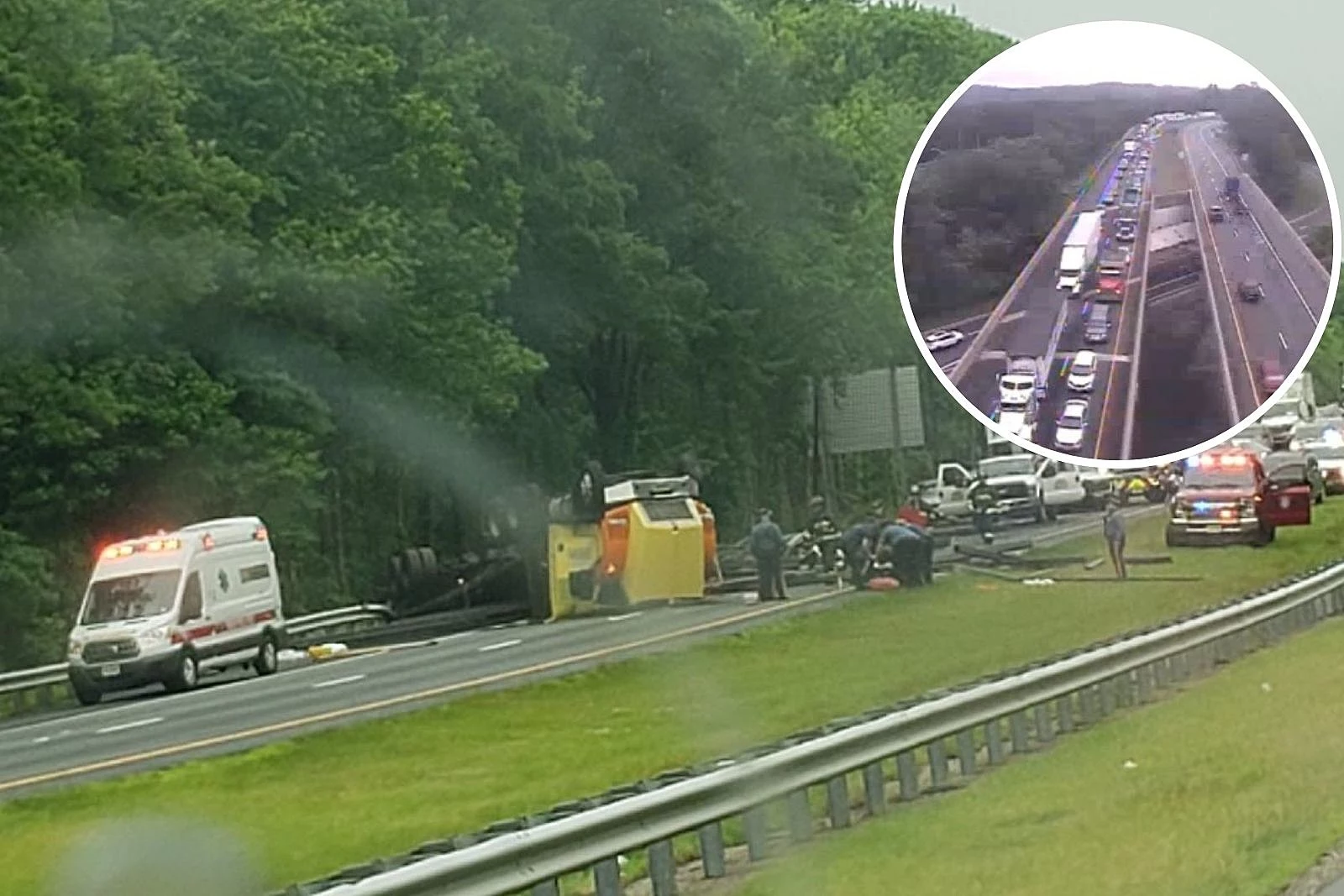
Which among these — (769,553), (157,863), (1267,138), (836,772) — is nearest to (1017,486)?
(769,553)

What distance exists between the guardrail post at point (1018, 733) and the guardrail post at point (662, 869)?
11.9 ft

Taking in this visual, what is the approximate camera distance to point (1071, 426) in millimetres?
10320

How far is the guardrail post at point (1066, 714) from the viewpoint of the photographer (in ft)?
41.9

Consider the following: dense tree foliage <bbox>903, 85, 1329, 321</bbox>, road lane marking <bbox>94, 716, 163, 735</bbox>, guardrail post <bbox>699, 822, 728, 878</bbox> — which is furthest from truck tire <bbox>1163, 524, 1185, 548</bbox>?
road lane marking <bbox>94, 716, 163, 735</bbox>

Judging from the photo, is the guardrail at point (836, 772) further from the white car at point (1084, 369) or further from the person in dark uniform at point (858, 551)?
the white car at point (1084, 369)

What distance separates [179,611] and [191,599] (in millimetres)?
123

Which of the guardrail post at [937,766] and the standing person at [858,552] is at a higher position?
the standing person at [858,552]

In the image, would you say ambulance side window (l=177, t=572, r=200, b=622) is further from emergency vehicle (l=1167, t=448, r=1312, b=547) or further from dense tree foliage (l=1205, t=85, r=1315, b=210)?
dense tree foliage (l=1205, t=85, r=1315, b=210)

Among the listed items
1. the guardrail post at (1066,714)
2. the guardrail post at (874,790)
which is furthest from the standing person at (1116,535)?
the guardrail post at (874,790)

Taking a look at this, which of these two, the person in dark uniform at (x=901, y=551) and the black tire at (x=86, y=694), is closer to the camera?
the black tire at (x=86, y=694)

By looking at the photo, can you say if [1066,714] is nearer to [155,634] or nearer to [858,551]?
[858,551]

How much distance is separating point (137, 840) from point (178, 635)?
48.8 inches

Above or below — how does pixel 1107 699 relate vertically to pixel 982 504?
below

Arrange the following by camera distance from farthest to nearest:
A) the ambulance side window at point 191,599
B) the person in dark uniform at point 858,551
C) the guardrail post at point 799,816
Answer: the person in dark uniform at point 858,551
the guardrail post at point 799,816
the ambulance side window at point 191,599
